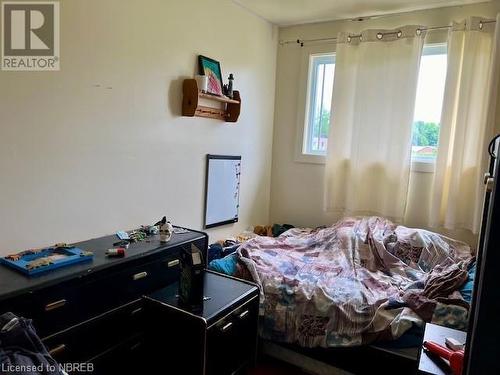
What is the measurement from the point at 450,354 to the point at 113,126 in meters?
1.95

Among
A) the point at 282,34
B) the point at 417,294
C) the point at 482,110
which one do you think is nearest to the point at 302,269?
the point at 417,294

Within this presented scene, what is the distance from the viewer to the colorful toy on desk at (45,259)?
4.58 feet

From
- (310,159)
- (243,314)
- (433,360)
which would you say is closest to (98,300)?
(243,314)

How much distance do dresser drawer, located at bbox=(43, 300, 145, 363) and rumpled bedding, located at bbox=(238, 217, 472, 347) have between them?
719 millimetres

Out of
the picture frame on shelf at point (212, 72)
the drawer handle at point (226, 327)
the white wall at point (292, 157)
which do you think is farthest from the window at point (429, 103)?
the drawer handle at point (226, 327)

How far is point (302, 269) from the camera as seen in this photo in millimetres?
2289

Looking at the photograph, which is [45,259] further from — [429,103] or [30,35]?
[429,103]

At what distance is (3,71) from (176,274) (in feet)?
4.14

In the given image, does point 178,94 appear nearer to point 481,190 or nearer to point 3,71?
point 3,71

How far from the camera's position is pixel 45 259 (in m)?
1.48

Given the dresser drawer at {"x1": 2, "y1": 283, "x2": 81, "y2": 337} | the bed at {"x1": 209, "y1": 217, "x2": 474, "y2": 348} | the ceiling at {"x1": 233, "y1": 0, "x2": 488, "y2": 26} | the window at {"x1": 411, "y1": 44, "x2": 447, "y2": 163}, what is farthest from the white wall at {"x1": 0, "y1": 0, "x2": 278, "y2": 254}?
the window at {"x1": 411, "y1": 44, "x2": 447, "y2": 163}

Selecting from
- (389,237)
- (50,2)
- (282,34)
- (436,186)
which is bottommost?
(389,237)

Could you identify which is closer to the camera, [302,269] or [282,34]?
[302,269]

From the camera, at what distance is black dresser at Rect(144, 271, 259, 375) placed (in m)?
1.55
